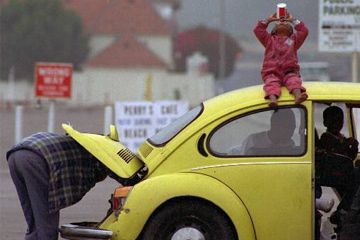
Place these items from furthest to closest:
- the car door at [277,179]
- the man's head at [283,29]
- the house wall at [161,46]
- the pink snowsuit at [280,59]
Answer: the house wall at [161,46], the man's head at [283,29], the pink snowsuit at [280,59], the car door at [277,179]

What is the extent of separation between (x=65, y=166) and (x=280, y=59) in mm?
1911

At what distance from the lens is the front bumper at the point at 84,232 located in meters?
7.11

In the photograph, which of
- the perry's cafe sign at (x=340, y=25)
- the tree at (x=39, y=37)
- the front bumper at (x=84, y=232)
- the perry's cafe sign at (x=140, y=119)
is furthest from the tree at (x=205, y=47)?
the front bumper at (x=84, y=232)

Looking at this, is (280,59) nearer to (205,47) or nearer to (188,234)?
(188,234)

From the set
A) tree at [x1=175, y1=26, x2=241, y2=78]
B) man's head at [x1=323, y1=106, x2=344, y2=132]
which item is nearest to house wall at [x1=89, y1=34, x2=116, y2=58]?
tree at [x1=175, y1=26, x2=241, y2=78]

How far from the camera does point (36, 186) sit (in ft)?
24.7

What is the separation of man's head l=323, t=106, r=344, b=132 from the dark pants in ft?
7.84

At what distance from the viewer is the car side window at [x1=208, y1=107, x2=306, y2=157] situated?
23.5ft

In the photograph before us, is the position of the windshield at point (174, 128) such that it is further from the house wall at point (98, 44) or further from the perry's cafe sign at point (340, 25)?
the house wall at point (98, 44)

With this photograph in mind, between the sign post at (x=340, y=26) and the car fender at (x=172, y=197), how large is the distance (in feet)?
28.2

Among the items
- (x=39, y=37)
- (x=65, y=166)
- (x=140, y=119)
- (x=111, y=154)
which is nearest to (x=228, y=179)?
(x=111, y=154)

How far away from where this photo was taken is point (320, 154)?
766 centimetres

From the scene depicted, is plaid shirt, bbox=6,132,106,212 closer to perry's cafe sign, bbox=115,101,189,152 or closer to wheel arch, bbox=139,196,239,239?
wheel arch, bbox=139,196,239,239

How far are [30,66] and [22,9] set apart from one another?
186 inches
